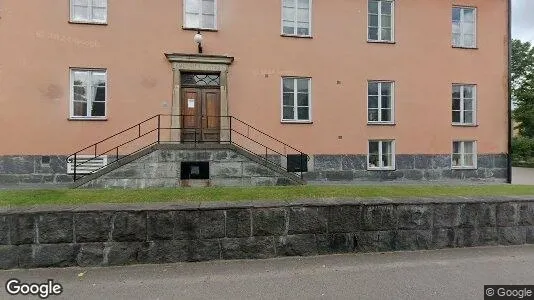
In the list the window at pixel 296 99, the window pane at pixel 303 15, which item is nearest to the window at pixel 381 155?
the window at pixel 296 99

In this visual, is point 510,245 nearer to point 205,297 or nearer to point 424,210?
point 424,210

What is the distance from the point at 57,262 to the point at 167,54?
9678 mm

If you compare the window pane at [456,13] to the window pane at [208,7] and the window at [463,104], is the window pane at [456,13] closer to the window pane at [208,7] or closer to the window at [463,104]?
the window at [463,104]

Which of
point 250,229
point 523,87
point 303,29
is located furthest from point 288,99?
point 523,87

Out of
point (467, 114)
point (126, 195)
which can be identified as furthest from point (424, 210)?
point (467, 114)

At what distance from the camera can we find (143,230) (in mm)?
4535

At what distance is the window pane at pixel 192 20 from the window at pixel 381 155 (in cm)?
875

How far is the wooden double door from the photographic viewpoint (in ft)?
42.5

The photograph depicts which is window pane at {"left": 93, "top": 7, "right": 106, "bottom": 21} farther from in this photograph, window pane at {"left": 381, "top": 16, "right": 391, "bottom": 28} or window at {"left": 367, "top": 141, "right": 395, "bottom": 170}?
window at {"left": 367, "top": 141, "right": 395, "bottom": 170}

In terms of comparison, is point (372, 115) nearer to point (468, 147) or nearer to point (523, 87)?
point (468, 147)

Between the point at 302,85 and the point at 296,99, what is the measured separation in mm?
660

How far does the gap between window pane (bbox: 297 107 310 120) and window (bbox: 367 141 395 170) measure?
3064mm

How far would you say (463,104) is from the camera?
49.9 feet

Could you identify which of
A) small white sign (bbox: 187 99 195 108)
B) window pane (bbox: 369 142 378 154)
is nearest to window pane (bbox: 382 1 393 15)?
window pane (bbox: 369 142 378 154)
